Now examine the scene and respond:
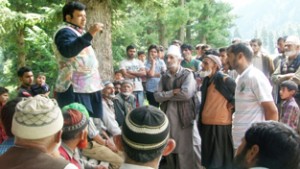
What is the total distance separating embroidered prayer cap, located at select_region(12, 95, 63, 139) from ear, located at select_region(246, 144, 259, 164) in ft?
3.71

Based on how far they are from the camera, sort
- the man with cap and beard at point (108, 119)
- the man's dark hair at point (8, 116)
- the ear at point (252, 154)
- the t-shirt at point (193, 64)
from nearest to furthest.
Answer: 1. the ear at point (252, 154)
2. the man's dark hair at point (8, 116)
3. the man with cap and beard at point (108, 119)
4. the t-shirt at point (193, 64)

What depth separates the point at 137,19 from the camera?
756 inches

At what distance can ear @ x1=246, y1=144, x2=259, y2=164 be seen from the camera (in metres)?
2.14

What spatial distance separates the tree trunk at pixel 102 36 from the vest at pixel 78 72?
3896 millimetres

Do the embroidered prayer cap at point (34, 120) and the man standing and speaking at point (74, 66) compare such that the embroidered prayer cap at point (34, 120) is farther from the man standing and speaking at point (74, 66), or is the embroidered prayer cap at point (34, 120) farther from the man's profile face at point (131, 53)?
the man's profile face at point (131, 53)

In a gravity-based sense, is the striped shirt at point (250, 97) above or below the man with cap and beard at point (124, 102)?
above

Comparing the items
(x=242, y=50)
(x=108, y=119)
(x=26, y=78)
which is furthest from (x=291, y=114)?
(x=26, y=78)

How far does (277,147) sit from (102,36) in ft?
20.0

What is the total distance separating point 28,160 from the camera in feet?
6.84

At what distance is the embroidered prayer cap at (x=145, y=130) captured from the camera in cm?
200

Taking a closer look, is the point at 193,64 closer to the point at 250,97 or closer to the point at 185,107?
the point at 185,107

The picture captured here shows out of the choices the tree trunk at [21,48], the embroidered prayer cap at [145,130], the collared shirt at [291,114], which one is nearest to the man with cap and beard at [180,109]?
Answer: the collared shirt at [291,114]

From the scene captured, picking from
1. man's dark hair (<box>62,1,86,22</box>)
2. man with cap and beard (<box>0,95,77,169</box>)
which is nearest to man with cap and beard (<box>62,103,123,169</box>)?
man's dark hair (<box>62,1,86,22</box>)

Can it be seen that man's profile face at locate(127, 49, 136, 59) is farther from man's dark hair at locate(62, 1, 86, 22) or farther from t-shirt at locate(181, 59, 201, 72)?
man's dark hair at locate(62, 1, 86, 22)
